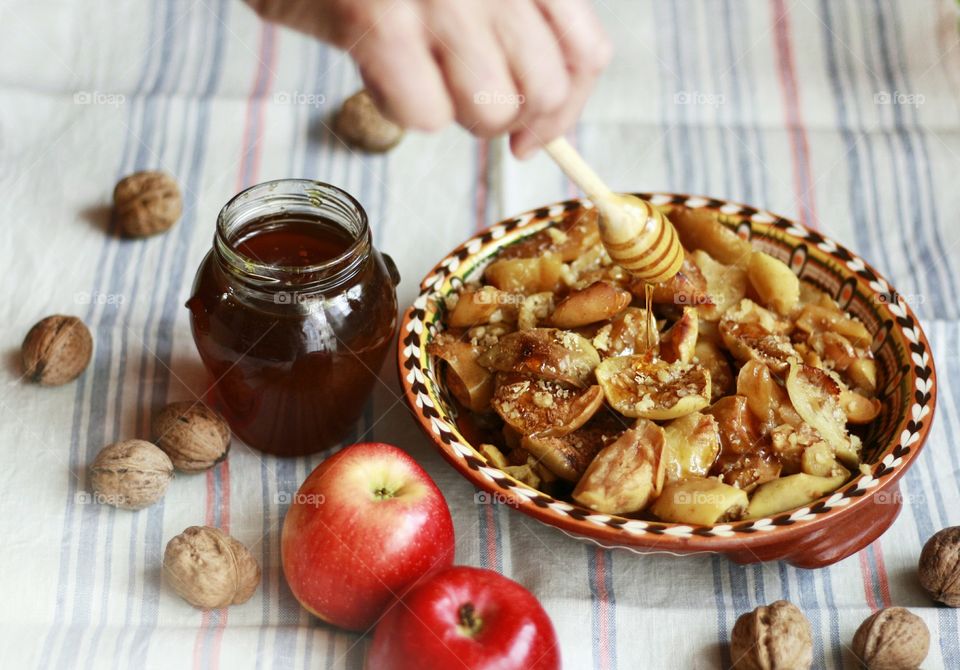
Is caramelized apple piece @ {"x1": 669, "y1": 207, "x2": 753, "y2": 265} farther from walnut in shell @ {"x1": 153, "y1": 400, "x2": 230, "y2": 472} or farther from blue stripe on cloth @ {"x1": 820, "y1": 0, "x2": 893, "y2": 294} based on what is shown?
walnut in shell @ {"x1": 153, "y1": 400, "x2": 230, "y2": 472}

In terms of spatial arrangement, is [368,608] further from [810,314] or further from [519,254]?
[810,314]

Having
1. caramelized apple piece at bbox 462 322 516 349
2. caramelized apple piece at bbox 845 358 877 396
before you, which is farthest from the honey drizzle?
caramelized apple piece at bbox 845 358 877 396

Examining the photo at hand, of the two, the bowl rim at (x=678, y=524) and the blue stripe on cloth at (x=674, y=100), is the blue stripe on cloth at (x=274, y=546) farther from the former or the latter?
the blue stripe on cloth at (x=674, y=100)

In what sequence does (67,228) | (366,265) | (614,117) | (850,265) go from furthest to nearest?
(614,117) → (67,228) → (850,265) → (366,265)

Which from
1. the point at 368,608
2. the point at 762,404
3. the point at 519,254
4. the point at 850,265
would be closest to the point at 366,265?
the point at 519,254

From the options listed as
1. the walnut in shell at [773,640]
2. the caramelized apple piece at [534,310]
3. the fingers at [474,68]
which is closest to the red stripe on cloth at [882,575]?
the walnut in shell at [773,640]

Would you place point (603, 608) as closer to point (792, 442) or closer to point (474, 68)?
point (792, 442)

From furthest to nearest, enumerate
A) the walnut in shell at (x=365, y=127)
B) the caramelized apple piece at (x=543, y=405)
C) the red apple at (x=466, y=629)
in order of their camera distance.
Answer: the walnut in shell at (x=365, y=127)
the caramelized apple piece at (x=543, y=405)
the red apple at (x=466, y=629)

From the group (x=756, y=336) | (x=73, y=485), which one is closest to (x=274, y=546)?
(x=73, y=485)
